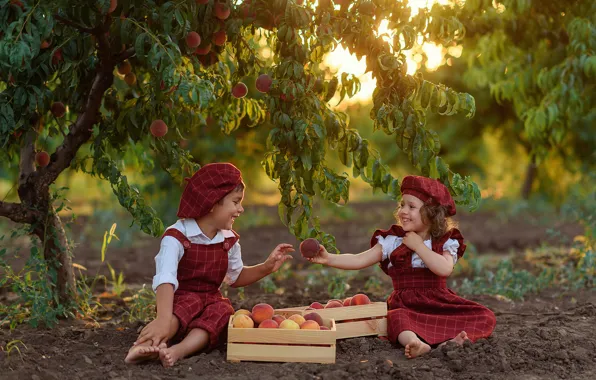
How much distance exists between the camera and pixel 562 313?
188 inches

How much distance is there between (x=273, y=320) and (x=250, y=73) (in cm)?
135

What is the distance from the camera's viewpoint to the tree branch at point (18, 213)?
173 inches

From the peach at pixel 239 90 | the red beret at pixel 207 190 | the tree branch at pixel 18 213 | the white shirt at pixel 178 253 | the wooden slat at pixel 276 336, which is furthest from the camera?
the tree branch at pixel 18 213

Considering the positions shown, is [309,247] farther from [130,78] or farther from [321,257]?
[130,78]

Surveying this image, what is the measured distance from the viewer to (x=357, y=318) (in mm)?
3984

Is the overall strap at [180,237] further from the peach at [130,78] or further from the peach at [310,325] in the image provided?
the peach at [130,78]

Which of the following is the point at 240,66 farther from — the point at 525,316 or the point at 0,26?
the point at 525,316

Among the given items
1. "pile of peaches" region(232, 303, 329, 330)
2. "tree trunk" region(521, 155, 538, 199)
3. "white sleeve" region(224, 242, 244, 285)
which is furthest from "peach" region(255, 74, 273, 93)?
"tree trunk" region(521, 155, 538, 199)

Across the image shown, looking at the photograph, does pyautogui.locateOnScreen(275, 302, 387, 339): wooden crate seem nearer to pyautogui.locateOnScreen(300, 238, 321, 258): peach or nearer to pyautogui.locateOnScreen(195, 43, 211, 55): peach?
pyautogui.locateOnScreen(300, 238, 321, 258): peach

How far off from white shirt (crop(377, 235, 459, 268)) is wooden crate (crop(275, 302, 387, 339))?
0.92 feet

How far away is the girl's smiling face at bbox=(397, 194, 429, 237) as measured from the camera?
156 inches

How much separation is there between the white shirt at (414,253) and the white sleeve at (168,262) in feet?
3.57

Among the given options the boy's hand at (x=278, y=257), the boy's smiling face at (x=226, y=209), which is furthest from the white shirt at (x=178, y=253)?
the boy's hand at (x=278, y=257)

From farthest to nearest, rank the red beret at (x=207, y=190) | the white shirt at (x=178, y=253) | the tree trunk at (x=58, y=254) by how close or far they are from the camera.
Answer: the tree trunk at (x=58, y=254) → the red beret at (x=207, y=190) → the white shirt at (x=178, y=253)
